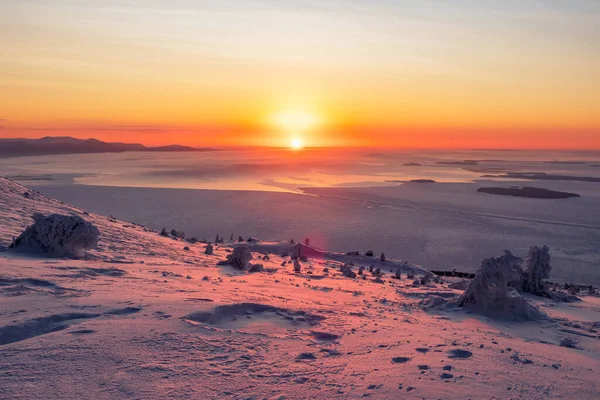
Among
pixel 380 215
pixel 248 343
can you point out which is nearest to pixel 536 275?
pixel 248 343

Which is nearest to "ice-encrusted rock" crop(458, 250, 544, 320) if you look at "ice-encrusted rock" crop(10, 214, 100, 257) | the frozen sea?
"ice-encrusted rock" crop(10, 214, 100, 257)

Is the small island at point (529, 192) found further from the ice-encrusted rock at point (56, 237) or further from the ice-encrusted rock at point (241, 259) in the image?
the ice-encrusted rock at point (56, 237)

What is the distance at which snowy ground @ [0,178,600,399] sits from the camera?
3.51 meters

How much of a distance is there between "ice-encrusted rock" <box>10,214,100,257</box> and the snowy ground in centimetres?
58

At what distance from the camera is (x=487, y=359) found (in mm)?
4418

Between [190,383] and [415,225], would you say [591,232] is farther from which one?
[190,383]

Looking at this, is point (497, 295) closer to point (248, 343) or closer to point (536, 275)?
point (536, 275)

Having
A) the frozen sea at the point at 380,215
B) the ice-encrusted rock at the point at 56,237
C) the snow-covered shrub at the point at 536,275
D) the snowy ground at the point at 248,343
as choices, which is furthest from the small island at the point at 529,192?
the ice-encrusted rock at the point at 56,237

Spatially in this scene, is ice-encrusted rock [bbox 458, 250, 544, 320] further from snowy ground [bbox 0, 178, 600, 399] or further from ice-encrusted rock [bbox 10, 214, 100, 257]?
ice-encrusted rock [bbox 10, 214, 100, 257]

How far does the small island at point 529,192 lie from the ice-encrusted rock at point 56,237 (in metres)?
35.4

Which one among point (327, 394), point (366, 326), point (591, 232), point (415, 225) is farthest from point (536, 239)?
point (327, 394)

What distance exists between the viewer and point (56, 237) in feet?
26.6

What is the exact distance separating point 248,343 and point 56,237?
5326 mm

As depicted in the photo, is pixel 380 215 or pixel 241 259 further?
pixel 380 215
